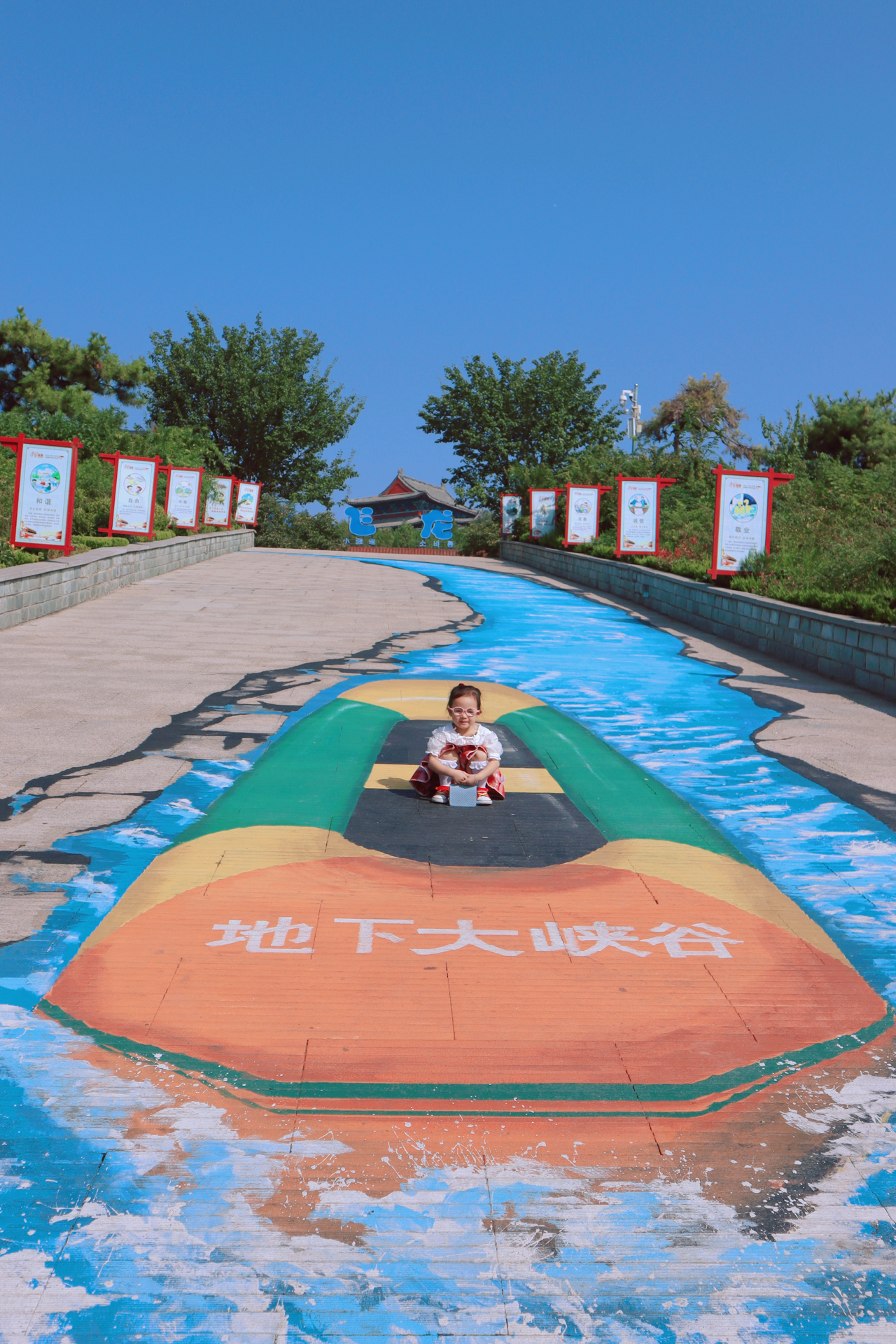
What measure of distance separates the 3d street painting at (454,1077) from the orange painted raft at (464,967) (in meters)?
0.02

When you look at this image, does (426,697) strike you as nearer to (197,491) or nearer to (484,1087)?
(484,1087)

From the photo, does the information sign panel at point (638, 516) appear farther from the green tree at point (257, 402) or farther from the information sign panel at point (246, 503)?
the green tree at point (257, 402)

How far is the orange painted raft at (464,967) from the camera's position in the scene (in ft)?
11.2

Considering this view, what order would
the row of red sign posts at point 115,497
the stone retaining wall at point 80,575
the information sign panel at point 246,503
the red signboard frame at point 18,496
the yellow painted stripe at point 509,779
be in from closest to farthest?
1. the yellow painted stripe at point 509,779
2. the stone retaining wall at point 80,575
3. the red signboard frame at point 18,496
4. the row of red sign posts at point 115,497
5. the information sign panel at point 246,503

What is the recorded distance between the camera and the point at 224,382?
162 ft

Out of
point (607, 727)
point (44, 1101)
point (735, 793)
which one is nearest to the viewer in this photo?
point (44, 1101)

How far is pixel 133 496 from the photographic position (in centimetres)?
2103

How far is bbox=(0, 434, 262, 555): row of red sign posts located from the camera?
15.0 meters

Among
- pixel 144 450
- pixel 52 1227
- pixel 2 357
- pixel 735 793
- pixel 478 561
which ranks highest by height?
pixel 2 357

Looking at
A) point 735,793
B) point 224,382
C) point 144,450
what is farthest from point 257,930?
point 224,382

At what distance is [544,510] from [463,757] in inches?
1031

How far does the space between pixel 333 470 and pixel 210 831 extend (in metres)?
48.6

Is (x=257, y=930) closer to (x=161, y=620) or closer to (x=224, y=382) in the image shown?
(x=161, y=620)

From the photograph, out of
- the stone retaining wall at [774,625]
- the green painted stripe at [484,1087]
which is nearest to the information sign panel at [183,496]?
the stone retaining wall at [774,625]
